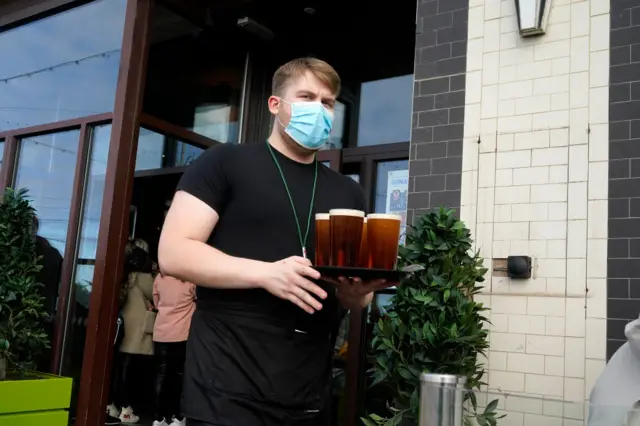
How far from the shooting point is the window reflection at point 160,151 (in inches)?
213

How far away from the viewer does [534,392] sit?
3252 millimetres

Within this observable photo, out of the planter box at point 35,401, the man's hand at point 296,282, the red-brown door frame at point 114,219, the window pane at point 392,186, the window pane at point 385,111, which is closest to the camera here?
the man's hand at point 296,282

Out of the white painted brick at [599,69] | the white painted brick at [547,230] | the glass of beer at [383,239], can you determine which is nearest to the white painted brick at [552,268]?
the white painted brick at [547,230]

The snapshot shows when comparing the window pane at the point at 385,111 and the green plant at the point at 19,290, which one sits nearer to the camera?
the green plant at the point at 19,290

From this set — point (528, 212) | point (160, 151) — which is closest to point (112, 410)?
point (160, 151)

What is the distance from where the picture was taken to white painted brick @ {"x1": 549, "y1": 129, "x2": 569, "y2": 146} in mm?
3348

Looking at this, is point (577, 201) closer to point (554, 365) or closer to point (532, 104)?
point (532, 104)

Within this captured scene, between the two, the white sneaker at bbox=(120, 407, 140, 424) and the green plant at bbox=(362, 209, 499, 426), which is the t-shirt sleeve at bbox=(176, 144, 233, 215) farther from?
the white sneaker at bbox=(120, 407, 140, 424)

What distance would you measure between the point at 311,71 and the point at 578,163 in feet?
6.68

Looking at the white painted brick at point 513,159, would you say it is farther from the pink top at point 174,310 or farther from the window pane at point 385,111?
the pink top at point 174,310

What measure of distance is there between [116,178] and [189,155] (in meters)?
1.05

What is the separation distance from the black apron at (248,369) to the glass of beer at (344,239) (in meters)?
0.29

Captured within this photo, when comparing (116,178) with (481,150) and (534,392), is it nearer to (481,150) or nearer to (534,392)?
(481,150)

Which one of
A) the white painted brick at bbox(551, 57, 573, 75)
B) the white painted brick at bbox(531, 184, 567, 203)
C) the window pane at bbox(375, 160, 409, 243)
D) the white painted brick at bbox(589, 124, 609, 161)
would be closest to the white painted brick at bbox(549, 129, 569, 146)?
the white painted brick at bbox(589, 124, 609, 161)
